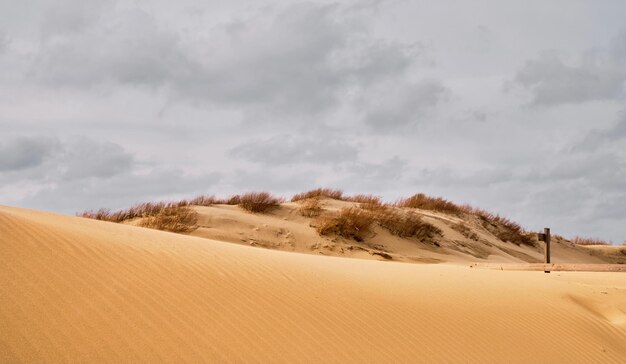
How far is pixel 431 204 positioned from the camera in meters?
26.9

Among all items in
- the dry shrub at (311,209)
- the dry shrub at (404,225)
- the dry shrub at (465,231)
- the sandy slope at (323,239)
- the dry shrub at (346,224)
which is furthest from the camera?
the dry shrub at (465,231)

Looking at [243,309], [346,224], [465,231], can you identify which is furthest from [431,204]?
[243,309]

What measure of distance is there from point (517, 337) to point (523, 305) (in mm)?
1338

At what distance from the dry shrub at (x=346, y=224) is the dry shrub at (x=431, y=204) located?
6.76 m

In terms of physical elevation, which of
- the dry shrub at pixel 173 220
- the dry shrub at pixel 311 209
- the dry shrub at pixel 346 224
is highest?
the dry shrub at pixel 311 209

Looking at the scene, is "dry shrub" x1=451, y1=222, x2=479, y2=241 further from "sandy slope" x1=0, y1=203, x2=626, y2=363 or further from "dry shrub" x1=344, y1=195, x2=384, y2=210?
"sandy slope" x1=0, y1=203, x2=626, y2=363

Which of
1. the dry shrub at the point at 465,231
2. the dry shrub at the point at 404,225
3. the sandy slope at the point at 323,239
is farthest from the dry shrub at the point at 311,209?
the dry shrub at the point at 465,231

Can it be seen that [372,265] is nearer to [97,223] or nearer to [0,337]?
[97,223]

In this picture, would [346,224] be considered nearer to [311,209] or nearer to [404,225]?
[311,209]

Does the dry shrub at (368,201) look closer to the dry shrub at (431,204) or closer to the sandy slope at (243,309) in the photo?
the dry shrub at (431,204)

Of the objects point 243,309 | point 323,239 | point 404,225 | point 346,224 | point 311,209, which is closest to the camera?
point 243,309

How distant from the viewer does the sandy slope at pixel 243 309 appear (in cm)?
520

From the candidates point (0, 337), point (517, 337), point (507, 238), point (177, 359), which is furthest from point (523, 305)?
point (507, 238)

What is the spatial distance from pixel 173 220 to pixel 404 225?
24.4ft
